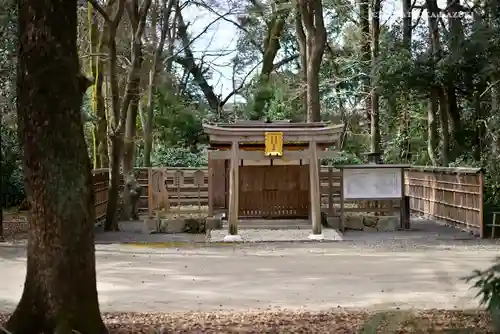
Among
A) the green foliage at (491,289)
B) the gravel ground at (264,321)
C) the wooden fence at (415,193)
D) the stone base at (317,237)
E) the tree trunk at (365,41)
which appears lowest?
the gravel ground at (264,321)

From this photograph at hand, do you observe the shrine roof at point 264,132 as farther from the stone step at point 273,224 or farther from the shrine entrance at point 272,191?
the shrine entrance at point 272,191

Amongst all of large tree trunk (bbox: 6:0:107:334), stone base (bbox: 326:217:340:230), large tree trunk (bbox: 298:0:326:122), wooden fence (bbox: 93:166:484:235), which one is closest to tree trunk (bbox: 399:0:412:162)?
large tree trunk (bbox: 298:0:326:122)

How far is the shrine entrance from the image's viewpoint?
20000mm

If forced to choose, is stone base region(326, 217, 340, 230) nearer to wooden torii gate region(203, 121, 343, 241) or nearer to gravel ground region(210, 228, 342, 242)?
gravel ground region(210, 228, 342, 242)

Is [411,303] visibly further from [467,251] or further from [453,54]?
[453,54]

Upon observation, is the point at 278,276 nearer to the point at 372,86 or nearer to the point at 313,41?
the point at 313,41

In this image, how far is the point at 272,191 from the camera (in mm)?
20031

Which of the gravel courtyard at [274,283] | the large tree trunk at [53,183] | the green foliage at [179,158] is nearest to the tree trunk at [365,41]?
the green foliage at [179,158]

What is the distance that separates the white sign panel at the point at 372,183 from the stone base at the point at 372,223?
97 centimetres

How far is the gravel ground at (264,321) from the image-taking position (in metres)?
6.65

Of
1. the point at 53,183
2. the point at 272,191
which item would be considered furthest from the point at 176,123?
the point at 53,183

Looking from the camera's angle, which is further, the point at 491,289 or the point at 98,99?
the point at 98,99

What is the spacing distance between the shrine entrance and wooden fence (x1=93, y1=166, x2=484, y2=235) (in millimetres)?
785

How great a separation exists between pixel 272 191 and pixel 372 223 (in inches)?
116
